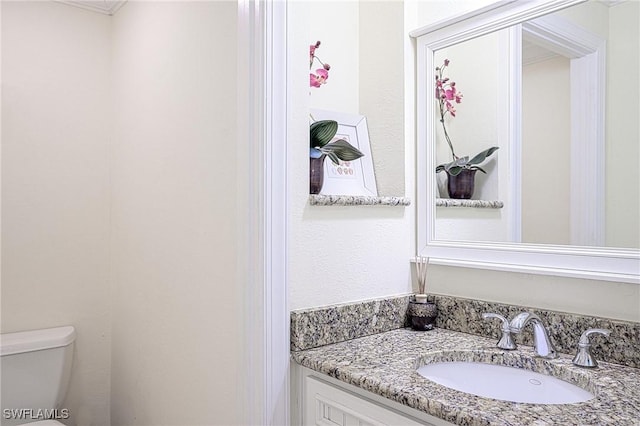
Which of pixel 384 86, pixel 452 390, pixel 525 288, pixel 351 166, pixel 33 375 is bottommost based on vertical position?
pixel 33 375

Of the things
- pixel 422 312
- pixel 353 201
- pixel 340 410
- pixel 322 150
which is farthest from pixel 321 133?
pixel 340 410

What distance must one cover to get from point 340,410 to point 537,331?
1.71 ft

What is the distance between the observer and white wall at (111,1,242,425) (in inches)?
54.0

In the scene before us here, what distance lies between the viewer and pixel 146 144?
1825 millimetres

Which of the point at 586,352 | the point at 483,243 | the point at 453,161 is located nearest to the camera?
the point at 586,352

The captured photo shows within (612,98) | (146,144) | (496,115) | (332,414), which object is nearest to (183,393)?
(332,414)

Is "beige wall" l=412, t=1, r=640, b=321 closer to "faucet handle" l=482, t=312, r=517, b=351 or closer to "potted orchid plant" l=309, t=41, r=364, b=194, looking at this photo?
"faucet handle" l=482, t=312, r=517, b=351

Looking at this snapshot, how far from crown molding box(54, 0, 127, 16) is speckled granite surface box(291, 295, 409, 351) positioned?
1585 millimetres

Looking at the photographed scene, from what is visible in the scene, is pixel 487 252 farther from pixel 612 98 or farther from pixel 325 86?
pixel 325 86

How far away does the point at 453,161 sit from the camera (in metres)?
1.54

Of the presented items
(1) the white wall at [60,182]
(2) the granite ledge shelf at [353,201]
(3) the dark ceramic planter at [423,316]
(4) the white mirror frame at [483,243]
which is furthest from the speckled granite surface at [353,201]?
(1) the white wall at [60,182]

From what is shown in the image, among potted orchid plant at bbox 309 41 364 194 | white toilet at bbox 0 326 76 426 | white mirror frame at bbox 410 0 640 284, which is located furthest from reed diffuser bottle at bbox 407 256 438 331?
white toilet at bbox 0 326 76 426

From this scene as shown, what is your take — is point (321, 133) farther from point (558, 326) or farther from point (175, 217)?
point (558, 326)

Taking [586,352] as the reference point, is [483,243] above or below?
above
